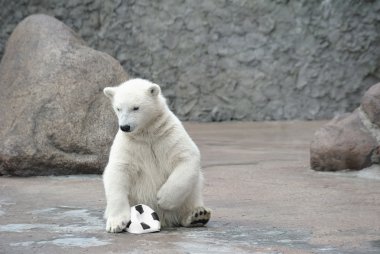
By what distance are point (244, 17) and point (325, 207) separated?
8447 millimetres

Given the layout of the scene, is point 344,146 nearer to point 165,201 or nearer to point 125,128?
point 165,201

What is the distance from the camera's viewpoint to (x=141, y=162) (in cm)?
438

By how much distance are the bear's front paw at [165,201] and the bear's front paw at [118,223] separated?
208 millimetres

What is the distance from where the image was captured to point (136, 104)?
4.39m

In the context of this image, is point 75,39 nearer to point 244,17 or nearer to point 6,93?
point 6,93

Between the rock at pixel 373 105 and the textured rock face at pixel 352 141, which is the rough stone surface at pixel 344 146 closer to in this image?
the textured rock face at pixel 352 141

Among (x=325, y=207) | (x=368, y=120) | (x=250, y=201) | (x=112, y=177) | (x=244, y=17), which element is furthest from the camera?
(x=244, y=17)

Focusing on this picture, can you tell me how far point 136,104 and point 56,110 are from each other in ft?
8.95

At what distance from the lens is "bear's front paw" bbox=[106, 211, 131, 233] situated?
13.6 feet

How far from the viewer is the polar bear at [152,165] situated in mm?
4273

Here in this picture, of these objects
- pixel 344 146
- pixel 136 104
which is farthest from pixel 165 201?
pixel 344 146

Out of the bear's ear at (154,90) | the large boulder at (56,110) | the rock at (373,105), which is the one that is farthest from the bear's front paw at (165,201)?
the rock at (373,105)

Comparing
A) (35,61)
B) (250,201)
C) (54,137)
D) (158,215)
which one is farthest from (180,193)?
(35,61)

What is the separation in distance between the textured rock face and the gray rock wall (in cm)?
614
